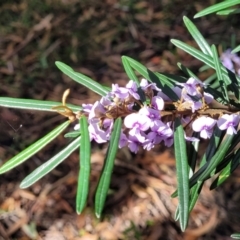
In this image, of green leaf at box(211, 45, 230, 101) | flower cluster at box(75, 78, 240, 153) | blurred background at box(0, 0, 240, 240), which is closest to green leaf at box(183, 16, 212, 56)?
green leaf at box(211, 45, 230, 101)

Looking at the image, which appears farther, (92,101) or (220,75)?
(92,101)

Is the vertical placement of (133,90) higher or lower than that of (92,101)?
higher

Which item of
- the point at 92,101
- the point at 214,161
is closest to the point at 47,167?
the point at 214,161

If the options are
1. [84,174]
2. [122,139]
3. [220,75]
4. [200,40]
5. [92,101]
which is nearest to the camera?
[84,174]

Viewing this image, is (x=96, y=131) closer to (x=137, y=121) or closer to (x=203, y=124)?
(x=137, y=121)

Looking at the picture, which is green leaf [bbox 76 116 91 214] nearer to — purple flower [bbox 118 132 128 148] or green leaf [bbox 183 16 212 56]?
purple flower [bbox 118 132 128 148]

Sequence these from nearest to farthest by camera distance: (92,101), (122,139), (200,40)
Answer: (122,139), (200,40), (92,101)

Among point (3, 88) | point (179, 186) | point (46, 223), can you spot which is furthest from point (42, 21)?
point (179, 186)
